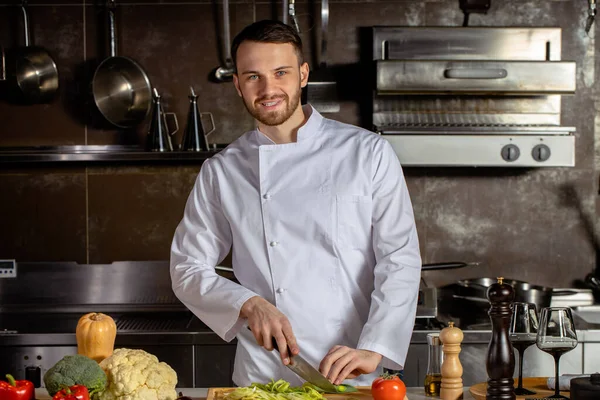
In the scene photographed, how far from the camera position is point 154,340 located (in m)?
2.96

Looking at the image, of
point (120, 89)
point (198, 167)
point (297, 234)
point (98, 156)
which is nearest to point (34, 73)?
point (120, 89)

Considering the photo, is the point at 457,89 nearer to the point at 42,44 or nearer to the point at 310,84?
the point at 310,84

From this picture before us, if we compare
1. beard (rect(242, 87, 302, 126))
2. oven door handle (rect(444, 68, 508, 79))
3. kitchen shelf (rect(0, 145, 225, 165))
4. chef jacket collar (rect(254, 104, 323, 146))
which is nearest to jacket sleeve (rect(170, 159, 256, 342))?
chef jacket collar (rect(254, 104, 323, 146))

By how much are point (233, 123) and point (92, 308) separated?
98 cm

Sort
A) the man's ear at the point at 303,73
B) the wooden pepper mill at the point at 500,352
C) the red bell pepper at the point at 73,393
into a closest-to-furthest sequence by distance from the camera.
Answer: the red bell pepper at the point at 73,393
the wooden pepper mill at the point at 500,352
the man's ear at the point at 303,73

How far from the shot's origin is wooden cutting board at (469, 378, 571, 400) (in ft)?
5.77

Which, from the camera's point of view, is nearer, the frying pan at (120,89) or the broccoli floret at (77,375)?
the broccoli floret at (77,375)

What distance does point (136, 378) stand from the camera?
1619 mm

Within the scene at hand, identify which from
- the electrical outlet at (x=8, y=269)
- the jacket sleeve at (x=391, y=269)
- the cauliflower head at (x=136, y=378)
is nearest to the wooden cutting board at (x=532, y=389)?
the jacket sleeve at (x=391, y=269)

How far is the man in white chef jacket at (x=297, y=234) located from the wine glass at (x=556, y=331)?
12.6 inches

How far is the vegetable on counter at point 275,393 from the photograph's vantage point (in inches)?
62.2

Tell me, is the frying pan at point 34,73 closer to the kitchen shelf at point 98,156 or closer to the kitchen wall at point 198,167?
the kitchen wall at point 198,167

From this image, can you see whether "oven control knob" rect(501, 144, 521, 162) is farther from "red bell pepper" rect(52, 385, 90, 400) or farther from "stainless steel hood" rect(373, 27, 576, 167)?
"red bell pepper" rect(52, 385, 90, 400)

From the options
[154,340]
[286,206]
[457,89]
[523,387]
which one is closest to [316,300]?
[286,206]
